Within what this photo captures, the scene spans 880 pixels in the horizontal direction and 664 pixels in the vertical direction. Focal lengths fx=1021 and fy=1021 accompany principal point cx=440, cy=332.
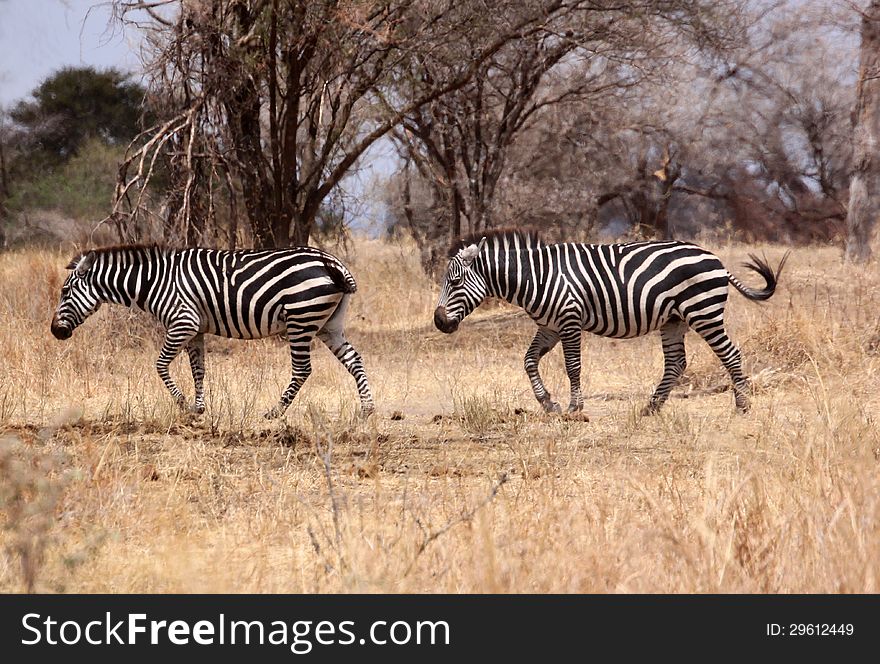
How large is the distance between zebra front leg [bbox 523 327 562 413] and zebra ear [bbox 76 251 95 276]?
3655mm

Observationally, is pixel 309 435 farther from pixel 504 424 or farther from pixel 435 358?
pixel 435 358

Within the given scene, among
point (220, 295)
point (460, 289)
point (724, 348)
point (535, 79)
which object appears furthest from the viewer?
point (535, 79)

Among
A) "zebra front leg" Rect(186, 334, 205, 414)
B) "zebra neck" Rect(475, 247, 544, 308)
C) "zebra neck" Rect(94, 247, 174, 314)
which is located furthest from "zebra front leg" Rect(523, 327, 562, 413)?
"zebra neck" Rect(94, 247, 174, 314)

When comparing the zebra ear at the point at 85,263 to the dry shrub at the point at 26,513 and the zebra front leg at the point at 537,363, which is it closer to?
the zebra front leg at the point at 537,363

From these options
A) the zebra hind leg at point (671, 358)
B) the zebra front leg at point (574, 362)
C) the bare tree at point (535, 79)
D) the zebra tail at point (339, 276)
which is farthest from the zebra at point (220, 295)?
the bare tree at point (535, 79)

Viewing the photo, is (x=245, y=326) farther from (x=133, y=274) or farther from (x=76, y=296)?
(x=76, y=296)

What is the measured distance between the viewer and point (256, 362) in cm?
1068

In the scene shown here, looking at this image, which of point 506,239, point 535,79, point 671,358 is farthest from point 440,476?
point 535,79

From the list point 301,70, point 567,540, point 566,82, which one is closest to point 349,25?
point 301,70

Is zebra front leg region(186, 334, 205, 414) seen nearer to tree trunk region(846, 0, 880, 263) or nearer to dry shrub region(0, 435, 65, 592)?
dry shrub region(0, 435, 65, 592)

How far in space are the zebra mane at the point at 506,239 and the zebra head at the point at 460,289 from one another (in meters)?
0.12

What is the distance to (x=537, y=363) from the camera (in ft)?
26.9

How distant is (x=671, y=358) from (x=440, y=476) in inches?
133

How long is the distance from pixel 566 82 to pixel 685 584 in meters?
14.9
